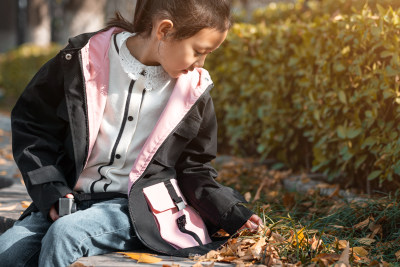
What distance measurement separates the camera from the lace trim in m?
2.54

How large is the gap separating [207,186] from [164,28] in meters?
0.77

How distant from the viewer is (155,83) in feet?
8.42

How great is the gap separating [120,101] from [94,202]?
1.60ft

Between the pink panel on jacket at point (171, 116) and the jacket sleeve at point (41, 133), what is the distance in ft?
1.12

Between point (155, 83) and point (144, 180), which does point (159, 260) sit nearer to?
point (144, 180)

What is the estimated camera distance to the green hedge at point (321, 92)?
3588 mm

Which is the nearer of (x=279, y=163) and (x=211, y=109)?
(x=211, y=109)

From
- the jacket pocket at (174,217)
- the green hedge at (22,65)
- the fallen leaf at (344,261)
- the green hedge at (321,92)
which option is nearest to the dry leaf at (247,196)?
the green hedge at (321,92)

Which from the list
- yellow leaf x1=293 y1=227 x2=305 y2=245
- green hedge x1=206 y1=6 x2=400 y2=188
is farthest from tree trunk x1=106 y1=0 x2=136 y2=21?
yellow leaf x1=293 y1=227 x2=305 y2=245

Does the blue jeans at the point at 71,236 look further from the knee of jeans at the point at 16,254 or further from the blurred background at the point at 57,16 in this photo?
the blurred background at the point at 57,16

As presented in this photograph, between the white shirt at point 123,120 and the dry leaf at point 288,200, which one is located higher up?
the white shirt at point 123,120

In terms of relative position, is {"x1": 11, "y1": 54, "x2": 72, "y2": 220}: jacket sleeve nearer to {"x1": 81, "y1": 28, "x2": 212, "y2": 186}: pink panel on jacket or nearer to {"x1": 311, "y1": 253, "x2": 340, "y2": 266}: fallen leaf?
{"x1": 81, "y1": 28, "x2": 212, "y2": 186}: pink panel on jacket

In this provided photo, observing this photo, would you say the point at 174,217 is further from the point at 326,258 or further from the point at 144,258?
the point at 326,258

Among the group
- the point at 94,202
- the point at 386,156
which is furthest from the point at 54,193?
the point at 386,156
